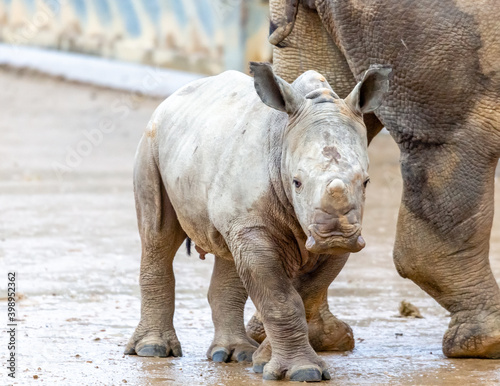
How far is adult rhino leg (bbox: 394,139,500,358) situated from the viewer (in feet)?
18.1

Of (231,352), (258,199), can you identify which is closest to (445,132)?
(258,199)

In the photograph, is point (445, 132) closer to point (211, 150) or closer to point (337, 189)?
point (211, 150)

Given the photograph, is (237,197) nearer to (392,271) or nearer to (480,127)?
(480,127)

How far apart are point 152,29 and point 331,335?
1242cm

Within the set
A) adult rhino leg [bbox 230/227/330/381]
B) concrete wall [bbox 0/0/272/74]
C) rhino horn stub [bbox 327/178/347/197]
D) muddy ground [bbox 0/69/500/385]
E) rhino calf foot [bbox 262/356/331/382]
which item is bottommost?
concrete wall [bbox 0/0/272/74]

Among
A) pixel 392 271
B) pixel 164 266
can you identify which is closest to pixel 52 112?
pixel 392 271

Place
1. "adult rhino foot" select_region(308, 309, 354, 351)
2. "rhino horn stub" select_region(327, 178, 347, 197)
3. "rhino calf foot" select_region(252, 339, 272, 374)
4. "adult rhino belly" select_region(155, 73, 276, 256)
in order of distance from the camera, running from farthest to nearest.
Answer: "adult rhino foot" select_region(308, 309, 354, 351) < "rhino calf foot" select_region(252, 339, 272, 374) < "adult rhino belly" select_region(155, 73, 276, 256) < "rhino horn stub" select_region(327, 178, 347, 197)

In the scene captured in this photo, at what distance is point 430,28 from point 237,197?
128cm

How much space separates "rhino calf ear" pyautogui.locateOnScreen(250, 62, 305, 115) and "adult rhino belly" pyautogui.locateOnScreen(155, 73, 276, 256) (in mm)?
262

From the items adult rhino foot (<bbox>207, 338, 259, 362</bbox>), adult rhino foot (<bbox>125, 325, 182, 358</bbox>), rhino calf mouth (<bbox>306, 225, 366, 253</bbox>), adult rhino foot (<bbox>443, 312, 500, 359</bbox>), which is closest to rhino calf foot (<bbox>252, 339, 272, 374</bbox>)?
adult rhino foot (<bbox>207, 338, 259, 362</bbox>)

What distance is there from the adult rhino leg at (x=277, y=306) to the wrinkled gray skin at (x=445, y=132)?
102 cm

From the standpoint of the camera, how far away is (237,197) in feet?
16.2

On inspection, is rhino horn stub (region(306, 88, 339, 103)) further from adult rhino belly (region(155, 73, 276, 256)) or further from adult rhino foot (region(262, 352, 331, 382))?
adult rhino foot (region(262, 352, 331, 382))

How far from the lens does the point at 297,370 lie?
481cm
